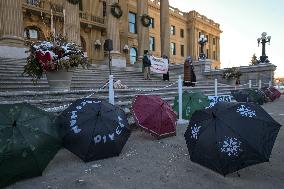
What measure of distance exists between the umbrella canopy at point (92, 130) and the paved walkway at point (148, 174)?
23 cm

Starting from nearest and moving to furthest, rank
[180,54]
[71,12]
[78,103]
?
[78,103], [71,12], [180,54]

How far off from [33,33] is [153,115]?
2101 centimetres

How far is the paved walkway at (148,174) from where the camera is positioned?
4057mm

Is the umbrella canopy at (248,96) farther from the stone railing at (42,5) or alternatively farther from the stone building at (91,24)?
the stone railing at (42,5)

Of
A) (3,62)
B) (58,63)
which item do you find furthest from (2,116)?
(3,62)

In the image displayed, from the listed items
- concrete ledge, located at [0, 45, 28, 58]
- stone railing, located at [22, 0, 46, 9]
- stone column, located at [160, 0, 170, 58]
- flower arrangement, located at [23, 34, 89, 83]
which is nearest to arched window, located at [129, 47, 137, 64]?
stone column, located at [160, 0, 170, 58]

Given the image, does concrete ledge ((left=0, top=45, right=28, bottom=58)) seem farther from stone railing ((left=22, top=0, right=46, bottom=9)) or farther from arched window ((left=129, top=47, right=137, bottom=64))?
arched window ((left=129, top=47, right=137, bottom=64))

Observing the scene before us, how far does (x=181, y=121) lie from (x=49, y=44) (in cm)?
510

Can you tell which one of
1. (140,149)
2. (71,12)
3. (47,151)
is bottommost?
(140,149)

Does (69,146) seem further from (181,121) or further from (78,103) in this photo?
(181,121)

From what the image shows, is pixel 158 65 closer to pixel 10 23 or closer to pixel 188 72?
pixel 188 72

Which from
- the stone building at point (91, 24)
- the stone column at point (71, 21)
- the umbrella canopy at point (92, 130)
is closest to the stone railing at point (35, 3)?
the stone building at point (91, 24)

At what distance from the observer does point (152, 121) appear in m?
6.55

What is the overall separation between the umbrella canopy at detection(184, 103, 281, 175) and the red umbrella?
76.4 inches
